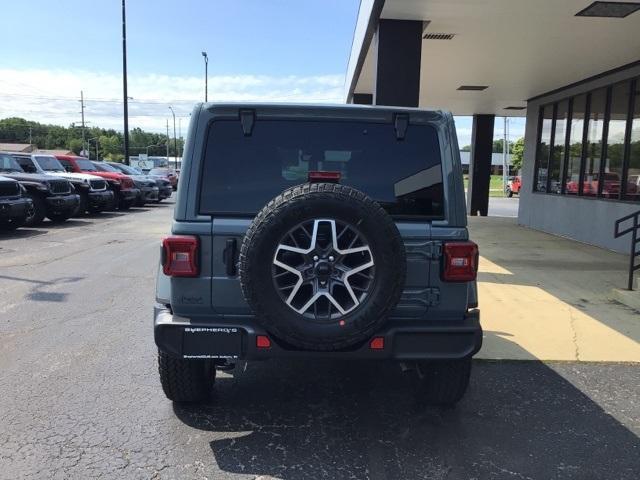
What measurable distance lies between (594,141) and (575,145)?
104cm

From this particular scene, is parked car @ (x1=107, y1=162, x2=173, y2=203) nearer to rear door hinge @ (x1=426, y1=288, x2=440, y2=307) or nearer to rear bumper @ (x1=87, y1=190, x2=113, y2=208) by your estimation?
rear bumper @ (x1=87, y1=190, x2=113, y2=208)

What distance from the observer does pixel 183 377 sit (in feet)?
12.2

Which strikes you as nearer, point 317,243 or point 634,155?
point 317,243

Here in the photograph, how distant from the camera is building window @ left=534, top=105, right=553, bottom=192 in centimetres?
1606

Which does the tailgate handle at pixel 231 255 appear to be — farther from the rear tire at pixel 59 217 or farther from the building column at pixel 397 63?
the rear tire at pixel 59 217

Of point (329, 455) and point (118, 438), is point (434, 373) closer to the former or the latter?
point (329, 455)

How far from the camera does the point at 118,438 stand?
11.4ft

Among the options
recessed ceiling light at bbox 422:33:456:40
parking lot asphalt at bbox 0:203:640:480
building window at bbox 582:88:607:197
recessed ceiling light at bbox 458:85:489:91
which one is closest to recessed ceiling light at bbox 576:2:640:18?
recessed ceiling light at bbox 422:33:456:40

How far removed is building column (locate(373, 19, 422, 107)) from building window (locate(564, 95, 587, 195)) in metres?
7.03

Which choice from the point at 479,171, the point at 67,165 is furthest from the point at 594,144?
the point at 67,165

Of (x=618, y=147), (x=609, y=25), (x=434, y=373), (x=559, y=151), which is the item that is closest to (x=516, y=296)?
(x=434, y=373)

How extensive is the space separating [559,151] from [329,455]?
13901 mm

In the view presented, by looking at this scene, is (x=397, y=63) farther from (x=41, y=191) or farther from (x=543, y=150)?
(x=41, y=191)

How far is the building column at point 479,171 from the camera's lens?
2066 cm
